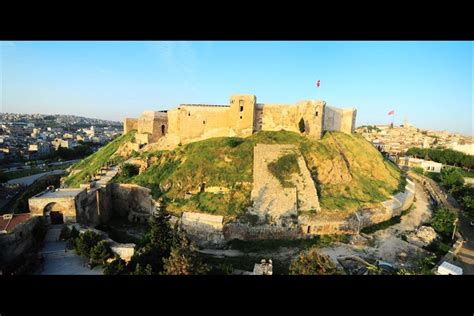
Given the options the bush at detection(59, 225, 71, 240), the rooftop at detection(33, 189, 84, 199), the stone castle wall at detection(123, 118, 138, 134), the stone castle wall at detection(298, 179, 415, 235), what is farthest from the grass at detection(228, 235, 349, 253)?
the stone castle wall at detection(123, 118, 138, 134)

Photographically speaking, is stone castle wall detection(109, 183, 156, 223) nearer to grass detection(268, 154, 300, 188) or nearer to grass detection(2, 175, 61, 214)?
grass detection(2, 175, 61, 214)

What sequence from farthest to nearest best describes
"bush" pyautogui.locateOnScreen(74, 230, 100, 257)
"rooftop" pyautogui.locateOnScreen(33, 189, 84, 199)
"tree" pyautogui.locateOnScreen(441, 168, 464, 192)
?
1. "tree" pyautogui.locateOnScreen(441, 168, 464, 192)
2. "rooftop" pyautogui.locateOnScreen(33, 189, 84, 199)
3. "bush" pyautogui.locateOnScreen(74, 230, 100, 257)

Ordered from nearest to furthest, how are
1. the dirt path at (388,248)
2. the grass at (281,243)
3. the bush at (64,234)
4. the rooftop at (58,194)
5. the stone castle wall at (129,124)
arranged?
the bush at (64,234) → the dirt path at (388,248) → the rooftop at (58,194) → the grass at (281,243) → the stone castle wall at (129,124)

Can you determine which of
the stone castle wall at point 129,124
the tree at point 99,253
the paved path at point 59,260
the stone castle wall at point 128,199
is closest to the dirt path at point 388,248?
the tree at point 99,253

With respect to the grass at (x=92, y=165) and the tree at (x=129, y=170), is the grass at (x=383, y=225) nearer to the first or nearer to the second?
the tree at (x=129, y=170)
